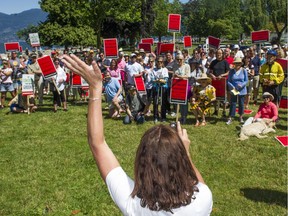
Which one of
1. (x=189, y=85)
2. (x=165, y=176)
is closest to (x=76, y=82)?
(x=189, y=85)

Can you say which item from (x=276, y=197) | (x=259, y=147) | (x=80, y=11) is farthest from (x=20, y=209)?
(x=80, y=11)

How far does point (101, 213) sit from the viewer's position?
4.79m

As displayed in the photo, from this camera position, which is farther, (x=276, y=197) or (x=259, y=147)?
(x=259, y=147)

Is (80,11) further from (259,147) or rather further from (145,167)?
(145,167)

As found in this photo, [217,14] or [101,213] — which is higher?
[217,14]

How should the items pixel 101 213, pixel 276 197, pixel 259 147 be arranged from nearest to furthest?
pixel 101 213 < pixel 276 197 < pixel 259 147

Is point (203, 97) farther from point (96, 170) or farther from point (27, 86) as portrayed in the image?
point (27, 86)

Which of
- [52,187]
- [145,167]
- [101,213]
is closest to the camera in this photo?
[145,167]

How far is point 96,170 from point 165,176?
485 cm

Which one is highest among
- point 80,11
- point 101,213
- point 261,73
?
point 80,11

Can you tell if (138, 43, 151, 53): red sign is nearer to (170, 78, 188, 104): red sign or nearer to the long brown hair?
(170, 78, 188, 104): red sign

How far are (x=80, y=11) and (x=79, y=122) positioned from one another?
20937mm

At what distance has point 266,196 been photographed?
17.0 ft

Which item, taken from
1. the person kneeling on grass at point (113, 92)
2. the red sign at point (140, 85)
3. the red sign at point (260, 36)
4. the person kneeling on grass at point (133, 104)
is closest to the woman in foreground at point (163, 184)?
the person kneeling on grass at point (133, 104)
